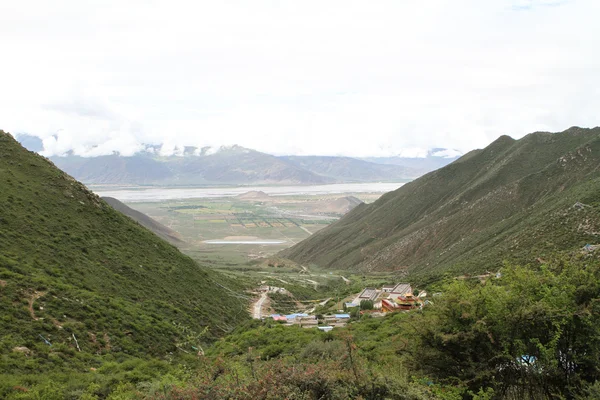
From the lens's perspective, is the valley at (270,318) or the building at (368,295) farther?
the building at (368,295)

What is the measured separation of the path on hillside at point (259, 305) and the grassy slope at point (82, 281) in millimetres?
1502

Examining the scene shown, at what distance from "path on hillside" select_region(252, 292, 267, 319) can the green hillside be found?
67.1ft

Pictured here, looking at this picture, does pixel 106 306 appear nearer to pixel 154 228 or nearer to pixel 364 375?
pixel 364 375

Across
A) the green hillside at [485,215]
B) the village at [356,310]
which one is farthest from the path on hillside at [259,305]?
the green hillside at [485,215]

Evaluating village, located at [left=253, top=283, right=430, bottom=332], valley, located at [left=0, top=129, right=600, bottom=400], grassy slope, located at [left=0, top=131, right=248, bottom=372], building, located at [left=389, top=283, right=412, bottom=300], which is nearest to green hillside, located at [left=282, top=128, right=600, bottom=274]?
valley, located at [left=0, top=129, right=600, bottom=400]

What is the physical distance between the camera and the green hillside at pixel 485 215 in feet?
133

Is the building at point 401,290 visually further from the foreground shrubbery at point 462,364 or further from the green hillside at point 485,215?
the foreground shrubbery at point 462,364

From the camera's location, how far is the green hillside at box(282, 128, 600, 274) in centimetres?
4050

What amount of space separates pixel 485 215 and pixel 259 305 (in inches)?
1892

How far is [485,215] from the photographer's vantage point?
68.4 meters

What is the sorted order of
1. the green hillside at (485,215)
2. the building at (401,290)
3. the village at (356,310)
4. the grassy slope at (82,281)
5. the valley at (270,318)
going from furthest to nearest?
the green hillside at (485,215)
the building at (401,290)
the village at (356,310)
the grassy slope at (82,281)
the valley at (270,318)

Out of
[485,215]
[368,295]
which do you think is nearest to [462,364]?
[368,295]

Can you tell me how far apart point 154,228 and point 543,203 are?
13322 centimetres

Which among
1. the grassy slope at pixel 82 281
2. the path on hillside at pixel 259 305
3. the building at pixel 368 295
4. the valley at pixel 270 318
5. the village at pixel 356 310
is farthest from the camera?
the building at pixel 368 295
